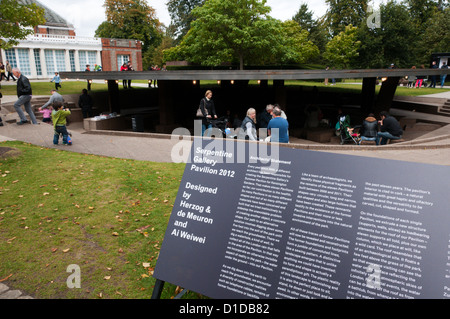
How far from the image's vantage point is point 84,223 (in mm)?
5672

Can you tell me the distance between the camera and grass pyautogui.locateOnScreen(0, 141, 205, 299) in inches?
167

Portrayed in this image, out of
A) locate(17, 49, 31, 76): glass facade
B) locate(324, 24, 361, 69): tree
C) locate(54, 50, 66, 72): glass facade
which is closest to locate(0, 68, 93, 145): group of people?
locate(17, 49, 31, 76): glass facade

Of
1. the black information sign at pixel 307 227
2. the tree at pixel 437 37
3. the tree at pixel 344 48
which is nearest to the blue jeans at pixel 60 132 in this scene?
the black information sign at pixel 307 227

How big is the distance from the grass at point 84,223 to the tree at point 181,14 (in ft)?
214

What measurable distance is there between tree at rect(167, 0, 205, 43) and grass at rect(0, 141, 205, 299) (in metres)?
65.1

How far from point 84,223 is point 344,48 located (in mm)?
44261

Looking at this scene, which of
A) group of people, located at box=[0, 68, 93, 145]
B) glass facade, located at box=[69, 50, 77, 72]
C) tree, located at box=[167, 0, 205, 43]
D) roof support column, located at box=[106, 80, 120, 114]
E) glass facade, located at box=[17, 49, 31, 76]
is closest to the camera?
group of people, located at box=[0, 68, 93, 145]

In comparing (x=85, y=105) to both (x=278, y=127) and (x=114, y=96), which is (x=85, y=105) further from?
(x=278, y=127)

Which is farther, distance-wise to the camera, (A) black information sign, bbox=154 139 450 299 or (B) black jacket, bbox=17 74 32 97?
(B) black jacket, bbox=17 74 32 97

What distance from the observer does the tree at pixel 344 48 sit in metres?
42.8

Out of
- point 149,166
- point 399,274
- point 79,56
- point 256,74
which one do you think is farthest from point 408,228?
point 79,56

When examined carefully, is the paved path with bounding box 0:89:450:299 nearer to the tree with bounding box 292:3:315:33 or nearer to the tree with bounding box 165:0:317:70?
the tree with bounding box 165:0:317:70
